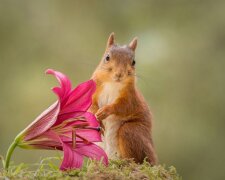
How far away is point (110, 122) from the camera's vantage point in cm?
273

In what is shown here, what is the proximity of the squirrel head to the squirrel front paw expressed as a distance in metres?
0.14

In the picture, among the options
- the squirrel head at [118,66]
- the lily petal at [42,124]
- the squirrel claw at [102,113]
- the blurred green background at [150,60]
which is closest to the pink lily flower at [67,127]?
the lily petal at [42,124]

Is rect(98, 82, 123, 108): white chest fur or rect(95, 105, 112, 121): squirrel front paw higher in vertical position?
rect(98, 82, 123, 108): white chest fur

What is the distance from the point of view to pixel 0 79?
7285 millimetres

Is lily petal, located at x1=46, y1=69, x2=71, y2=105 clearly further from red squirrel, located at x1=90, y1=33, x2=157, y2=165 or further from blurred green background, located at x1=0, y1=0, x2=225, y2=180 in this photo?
blurred green background, located at x1=0, y1=0, x2=225, y2=180

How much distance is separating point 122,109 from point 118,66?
182 mm

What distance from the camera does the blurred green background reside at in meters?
6.60

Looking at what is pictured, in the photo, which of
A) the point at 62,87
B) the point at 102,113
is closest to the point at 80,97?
the point at 62,87

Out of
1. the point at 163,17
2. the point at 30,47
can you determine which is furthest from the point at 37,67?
the point at 163,17

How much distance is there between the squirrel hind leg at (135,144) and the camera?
2.62m

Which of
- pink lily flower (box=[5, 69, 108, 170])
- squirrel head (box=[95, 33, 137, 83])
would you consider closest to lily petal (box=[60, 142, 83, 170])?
pink lily flower (box=[5, 69, 108, 170])

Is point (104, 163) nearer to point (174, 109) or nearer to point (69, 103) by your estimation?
point (69, 103)

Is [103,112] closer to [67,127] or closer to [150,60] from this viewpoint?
[67,127]

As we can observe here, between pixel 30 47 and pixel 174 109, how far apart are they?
185 cm
